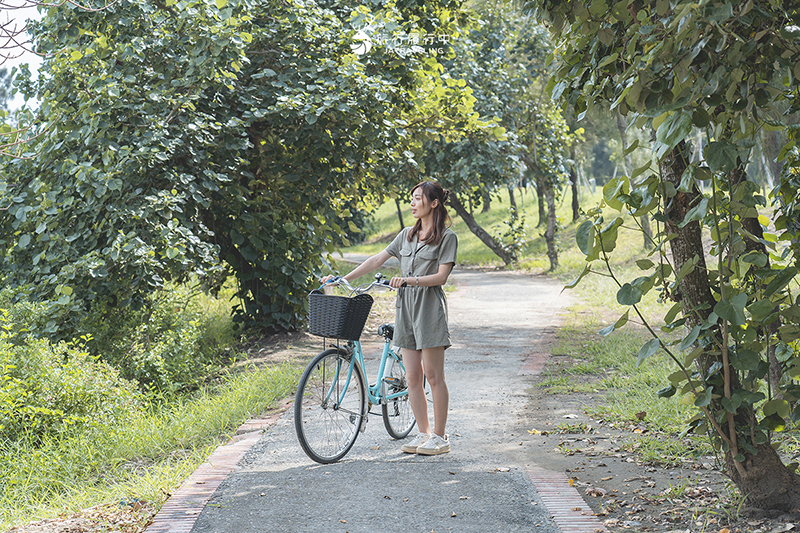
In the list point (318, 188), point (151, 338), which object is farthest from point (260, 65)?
point (151, 338)

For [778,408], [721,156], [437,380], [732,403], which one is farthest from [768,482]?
[437,380]

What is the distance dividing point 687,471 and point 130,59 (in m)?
6.57

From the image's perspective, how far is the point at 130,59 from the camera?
7402 mm

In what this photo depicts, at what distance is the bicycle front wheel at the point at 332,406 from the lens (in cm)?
443

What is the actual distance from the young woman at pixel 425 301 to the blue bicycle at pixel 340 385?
8.1 inches

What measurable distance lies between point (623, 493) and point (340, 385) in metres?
1.85

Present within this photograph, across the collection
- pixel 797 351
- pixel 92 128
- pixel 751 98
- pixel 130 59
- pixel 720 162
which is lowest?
pixel 797 351

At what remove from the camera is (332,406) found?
4.61m

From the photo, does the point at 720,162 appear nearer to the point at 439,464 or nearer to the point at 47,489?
the point at 439,464

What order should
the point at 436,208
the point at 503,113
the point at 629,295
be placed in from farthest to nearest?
the point at 503,113 < the point at 436,208 < the point at 629,295

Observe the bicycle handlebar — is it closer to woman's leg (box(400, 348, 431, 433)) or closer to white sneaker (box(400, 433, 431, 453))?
woman's leg (box(400, 348, 431, 433))

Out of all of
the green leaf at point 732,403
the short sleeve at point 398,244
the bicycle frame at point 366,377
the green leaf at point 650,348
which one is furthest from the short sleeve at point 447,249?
the green leaf at point 732,403

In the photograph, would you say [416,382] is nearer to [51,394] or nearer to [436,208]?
[436,208]

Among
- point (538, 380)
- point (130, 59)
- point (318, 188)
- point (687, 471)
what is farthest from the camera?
point (318, 188)
